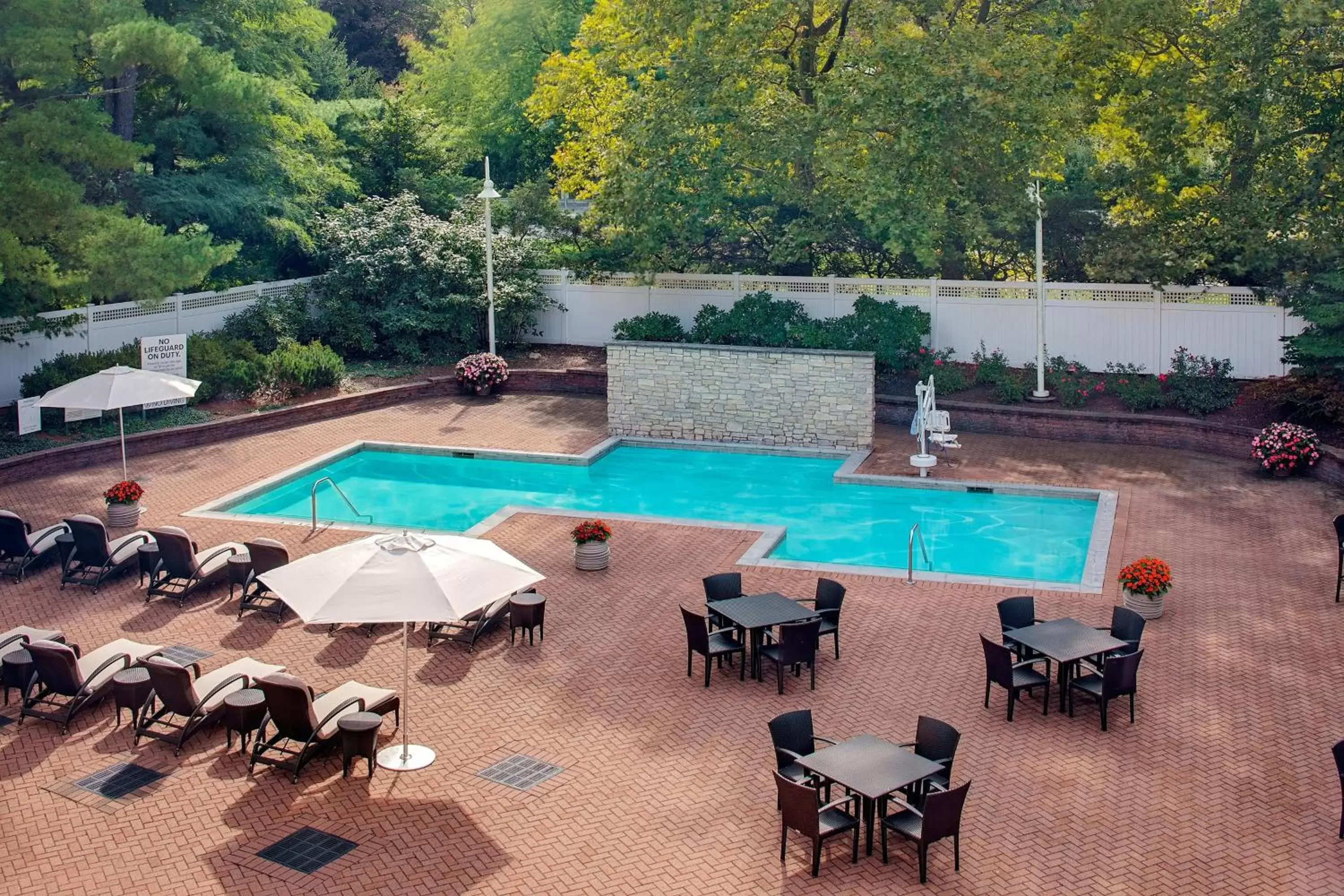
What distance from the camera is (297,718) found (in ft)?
41.1

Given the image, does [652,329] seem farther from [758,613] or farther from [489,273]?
[758,613]

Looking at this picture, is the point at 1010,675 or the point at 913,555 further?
the point at 913,555

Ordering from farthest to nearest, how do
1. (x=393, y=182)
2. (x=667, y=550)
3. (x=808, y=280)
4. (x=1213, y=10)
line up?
(x=393, y=182) < (x=808, y=280) < (x=1213, y=10) < (x=667, y=550)

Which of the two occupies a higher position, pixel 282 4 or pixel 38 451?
pixel 282 4

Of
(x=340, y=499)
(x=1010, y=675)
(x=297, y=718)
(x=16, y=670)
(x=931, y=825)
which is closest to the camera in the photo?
(x=931, y=825)

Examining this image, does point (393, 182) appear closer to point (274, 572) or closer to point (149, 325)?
point (149, 325)

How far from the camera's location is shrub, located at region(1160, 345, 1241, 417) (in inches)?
1032

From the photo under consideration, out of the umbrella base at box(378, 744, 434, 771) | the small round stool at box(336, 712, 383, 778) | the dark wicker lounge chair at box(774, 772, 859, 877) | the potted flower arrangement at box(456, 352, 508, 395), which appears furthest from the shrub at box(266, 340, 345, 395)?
the dark wicker lounge chair at box(774, 772, 859, 877)

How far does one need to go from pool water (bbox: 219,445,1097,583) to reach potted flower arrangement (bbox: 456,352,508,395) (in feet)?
14.0

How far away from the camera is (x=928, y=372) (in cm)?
2878

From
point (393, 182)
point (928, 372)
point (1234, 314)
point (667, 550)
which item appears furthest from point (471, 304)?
point (1234, 314)

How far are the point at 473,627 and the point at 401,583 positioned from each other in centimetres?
422

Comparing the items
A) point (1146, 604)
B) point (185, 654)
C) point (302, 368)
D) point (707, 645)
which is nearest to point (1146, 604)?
point (1146, 604)

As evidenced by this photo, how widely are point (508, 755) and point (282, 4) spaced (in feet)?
78.8
